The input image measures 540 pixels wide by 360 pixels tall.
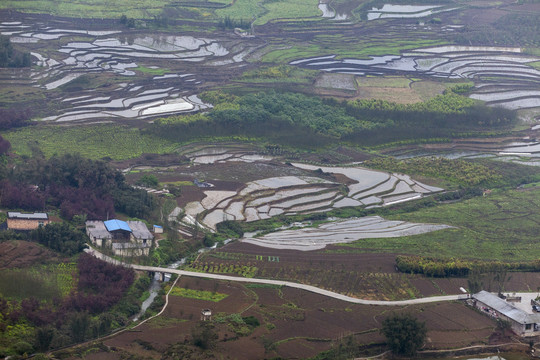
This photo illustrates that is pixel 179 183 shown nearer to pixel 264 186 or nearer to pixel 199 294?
pixel 264 186

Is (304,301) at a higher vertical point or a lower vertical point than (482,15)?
lower

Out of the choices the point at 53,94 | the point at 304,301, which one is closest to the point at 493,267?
the point at 304,301

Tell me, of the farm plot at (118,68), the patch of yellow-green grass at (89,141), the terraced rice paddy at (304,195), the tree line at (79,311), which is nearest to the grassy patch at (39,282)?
the tree line at (79,311)

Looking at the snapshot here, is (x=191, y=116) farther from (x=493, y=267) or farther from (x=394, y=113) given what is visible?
(x=493, y=267)

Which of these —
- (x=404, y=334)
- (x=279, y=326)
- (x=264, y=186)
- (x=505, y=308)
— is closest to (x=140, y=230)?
(x=264, y=186)

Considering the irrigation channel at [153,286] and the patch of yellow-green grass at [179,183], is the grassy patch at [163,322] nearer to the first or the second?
the irrigation channel at [153,286]

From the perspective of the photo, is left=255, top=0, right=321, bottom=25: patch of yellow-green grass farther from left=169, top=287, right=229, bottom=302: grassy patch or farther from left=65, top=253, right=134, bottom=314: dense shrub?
left=169, top=287, right=229, bottom=302: grassy patch

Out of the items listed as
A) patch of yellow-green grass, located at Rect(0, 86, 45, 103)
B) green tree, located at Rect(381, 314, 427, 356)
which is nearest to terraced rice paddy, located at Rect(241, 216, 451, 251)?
green tree, located at Rect(381, 314, 427, 356)
